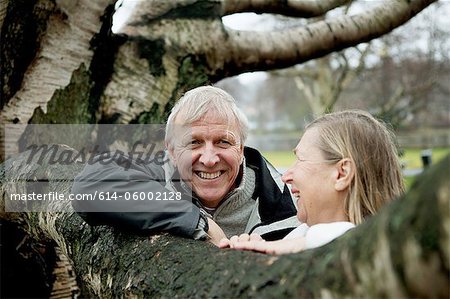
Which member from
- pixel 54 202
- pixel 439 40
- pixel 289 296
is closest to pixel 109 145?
pixel 54 202

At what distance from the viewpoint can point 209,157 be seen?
247 centimetres

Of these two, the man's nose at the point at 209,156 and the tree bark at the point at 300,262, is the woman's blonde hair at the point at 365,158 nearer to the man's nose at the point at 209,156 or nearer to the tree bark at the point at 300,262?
the tree bark at the point at 300,262

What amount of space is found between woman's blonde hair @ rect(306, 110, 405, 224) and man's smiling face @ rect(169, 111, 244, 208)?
2.21ft

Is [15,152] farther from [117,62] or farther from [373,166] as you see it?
[373,166]

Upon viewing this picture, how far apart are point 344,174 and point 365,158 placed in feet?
0.30

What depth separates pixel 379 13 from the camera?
4.86m

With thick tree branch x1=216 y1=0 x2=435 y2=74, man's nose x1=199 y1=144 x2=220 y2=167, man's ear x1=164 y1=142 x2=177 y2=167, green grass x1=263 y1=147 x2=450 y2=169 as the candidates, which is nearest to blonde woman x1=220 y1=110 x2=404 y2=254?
man's nose x1=199 y1=144 x2=220 y2=167

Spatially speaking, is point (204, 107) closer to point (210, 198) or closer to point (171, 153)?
point (171, 153)

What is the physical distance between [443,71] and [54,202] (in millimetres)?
21214

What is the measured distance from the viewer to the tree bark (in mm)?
825

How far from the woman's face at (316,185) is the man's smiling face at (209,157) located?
0.59 m

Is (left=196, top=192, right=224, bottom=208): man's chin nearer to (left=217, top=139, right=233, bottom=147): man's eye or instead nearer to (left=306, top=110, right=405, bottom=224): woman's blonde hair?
(left=217, top=139, right=233, bottom=147): man's eye

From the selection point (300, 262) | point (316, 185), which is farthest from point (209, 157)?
point (300, 262)

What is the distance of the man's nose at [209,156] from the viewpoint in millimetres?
2463
